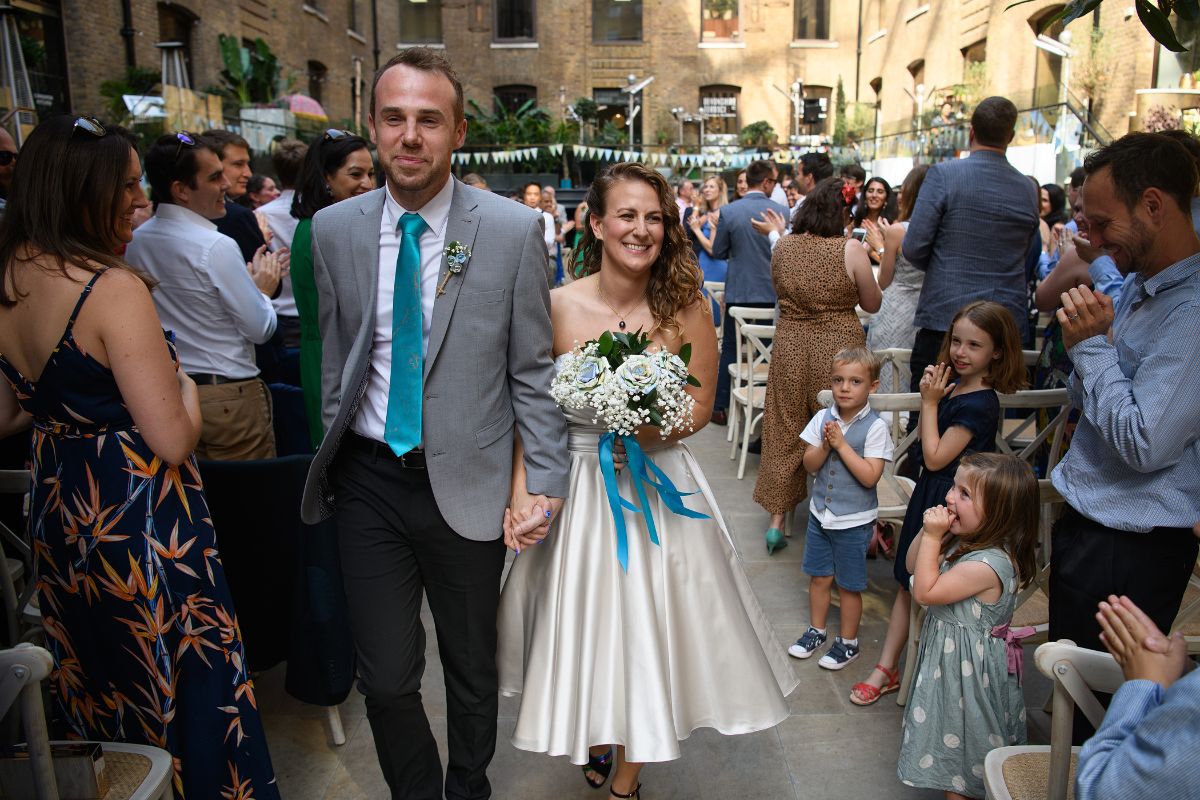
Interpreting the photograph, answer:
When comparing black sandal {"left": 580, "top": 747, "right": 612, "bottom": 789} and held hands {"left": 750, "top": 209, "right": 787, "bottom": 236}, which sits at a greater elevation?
held hands {"left": 750, "top": 209, "right": 787, "bottom": 236}

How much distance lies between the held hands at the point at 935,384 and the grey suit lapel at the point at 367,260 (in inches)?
80.0

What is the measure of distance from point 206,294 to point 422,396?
1480mm

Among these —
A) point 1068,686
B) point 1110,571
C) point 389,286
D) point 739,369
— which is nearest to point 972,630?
point 1110,571

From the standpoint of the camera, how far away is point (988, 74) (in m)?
21.5

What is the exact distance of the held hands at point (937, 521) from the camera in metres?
2.60

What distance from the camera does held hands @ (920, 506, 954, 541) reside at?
2600 mm

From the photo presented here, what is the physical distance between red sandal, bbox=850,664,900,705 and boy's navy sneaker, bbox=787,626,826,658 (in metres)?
0.28

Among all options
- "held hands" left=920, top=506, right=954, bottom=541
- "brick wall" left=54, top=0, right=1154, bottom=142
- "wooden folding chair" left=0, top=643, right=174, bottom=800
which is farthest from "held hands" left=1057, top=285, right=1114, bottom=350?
"brick wall" left=54, top=0, right=1154, bottom=142

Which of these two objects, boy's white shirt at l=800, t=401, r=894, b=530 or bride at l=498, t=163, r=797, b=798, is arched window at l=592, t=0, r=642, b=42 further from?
bride at l=498, t=163, r=797, b=798

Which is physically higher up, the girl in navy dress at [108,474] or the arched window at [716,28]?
the arched window at [716,28]

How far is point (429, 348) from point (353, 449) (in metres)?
0.39

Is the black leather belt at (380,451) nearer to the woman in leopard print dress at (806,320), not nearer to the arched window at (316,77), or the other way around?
the woman in leopard print dress at (806,320)

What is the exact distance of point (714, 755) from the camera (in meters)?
3.06

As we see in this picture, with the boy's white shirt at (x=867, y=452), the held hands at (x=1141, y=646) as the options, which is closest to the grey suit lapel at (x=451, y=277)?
the held hands at (x=1141, y=646)
